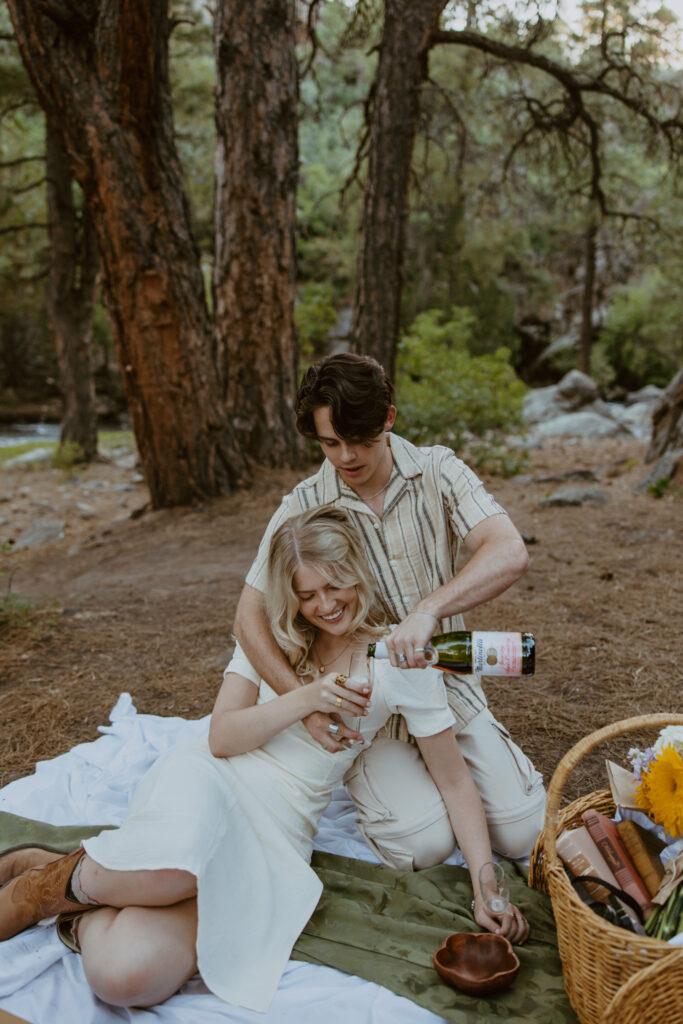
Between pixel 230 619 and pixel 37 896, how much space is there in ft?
8.84

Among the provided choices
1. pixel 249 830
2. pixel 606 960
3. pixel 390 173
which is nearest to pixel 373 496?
pixel 249 830

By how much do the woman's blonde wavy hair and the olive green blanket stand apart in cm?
71

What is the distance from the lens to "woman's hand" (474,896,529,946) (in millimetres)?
2119

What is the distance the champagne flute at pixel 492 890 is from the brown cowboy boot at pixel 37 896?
1113 millimetres

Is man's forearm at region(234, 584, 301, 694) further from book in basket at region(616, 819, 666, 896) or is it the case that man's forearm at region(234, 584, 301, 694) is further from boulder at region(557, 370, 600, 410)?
boulder at region(557, 370, 600, 410)

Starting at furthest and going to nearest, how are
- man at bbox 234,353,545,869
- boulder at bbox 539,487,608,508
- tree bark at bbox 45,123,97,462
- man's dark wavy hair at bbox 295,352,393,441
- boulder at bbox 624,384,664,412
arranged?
boulder at bbox 624,384,664,412
tree bark at bbox 45,123,97,462
boulder at bbox 539,487,608,508
man at bbox 234,353,545,869
man's dark wavy hair at bbox 295,352,393,441

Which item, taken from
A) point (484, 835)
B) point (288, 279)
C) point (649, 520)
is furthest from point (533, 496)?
point (484, 835)

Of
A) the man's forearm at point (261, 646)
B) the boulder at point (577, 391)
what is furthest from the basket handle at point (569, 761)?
the boulder at point (577, 391)

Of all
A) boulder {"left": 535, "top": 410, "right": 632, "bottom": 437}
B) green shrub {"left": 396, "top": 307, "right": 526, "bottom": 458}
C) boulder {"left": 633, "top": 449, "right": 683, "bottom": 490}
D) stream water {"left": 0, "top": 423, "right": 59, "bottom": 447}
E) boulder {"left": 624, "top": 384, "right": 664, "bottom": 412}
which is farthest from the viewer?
boulder {"left": 624, "top": 384, "right": 664, "bottom": 412}

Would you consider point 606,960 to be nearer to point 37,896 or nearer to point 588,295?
point 37,896

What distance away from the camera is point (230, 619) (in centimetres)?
481

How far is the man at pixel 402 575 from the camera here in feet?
7.86

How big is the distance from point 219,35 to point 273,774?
7.16 metres

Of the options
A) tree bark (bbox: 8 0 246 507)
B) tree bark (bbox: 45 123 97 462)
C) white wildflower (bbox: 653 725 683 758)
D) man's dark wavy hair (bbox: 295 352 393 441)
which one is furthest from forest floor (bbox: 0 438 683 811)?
tree bark (bbox: 45 123 97 462)
